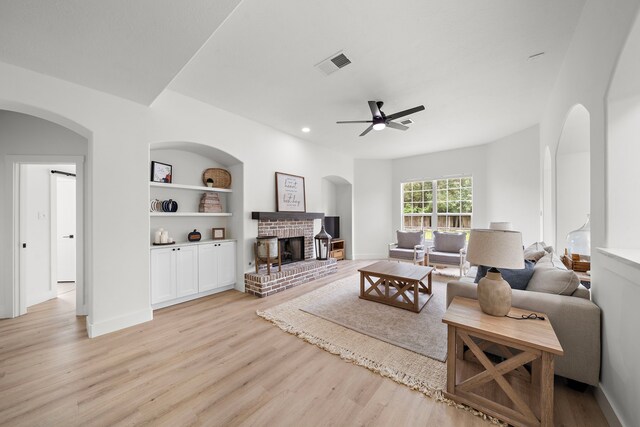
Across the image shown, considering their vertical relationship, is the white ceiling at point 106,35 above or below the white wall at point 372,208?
above

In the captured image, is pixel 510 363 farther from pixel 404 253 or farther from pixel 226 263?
pixel 404 253

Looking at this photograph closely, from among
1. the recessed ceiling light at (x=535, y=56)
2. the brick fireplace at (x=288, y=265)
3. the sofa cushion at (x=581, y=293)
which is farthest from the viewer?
the brick fireplace at (x=288, y=265)

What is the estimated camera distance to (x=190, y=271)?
139 inches

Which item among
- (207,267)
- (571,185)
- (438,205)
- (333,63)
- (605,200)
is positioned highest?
(333,63)

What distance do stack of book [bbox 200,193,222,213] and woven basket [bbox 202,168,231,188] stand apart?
20 cm

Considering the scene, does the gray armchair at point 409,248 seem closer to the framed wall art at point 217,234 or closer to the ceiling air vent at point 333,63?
the framed wall art at point 217,234

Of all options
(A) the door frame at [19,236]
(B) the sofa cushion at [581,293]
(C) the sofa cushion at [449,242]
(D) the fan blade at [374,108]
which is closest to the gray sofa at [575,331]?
(B) the sofa cushion at [581,293]

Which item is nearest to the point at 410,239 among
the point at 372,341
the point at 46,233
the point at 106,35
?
the point at 372,341

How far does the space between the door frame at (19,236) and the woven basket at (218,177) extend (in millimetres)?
1471

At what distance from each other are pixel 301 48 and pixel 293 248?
3.61m

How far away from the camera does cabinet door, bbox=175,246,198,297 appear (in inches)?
135

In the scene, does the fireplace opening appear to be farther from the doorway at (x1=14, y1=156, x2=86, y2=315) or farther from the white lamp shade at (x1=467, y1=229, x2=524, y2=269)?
the white lamp shade at (x1=467, y1=229, x2=524, y2=269)

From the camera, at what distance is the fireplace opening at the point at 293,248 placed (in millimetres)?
A: 4930

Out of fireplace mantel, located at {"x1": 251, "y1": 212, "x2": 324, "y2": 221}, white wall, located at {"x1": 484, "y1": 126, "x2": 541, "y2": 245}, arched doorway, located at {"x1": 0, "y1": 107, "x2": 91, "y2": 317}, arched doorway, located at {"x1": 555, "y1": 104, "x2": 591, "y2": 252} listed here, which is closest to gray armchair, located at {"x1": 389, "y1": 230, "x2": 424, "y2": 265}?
white wall, located at {"x1": 484, "y1": 126, "x2": 541, "y2": 245}
